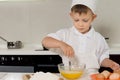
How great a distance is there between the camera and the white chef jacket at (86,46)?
4.96 ft

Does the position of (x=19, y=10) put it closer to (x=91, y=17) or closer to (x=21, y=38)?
(x=21, y=38)

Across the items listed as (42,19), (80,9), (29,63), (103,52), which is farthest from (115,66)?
(42,19)

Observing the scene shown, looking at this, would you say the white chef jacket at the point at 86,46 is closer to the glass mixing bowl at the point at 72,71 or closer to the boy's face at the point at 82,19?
the boy's face at the point at 82,19

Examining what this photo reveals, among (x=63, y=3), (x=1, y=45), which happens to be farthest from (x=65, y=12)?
(x=1, y=45)

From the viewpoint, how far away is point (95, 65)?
148cm

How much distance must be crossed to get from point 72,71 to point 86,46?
1.31 feet

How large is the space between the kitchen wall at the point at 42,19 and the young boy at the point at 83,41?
0.99 m

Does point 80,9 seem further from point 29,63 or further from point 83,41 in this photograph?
point 29,63

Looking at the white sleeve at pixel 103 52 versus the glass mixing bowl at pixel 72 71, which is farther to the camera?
the white sleeve at pixel 103 52

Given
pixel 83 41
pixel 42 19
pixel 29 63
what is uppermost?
pixel 42 19

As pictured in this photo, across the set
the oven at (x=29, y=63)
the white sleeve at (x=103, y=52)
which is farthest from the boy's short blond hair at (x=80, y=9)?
the oven at (x=29, y=63)

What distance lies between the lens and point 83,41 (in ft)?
5.14

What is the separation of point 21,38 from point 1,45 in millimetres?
212

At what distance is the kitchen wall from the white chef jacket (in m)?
0.99
